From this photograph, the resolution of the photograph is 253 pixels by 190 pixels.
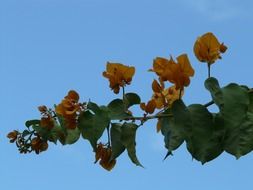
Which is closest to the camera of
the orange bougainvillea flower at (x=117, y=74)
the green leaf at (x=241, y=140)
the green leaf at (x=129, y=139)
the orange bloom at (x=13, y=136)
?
the green leaf at (x=241, y=140)

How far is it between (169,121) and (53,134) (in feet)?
1.06

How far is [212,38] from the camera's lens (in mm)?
1307

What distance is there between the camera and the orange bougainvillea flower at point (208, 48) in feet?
4.22

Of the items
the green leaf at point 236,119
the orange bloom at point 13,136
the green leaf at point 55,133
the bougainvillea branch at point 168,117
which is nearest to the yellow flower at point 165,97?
the bougainvillea branch at point 168,117

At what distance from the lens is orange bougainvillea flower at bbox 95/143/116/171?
130cm

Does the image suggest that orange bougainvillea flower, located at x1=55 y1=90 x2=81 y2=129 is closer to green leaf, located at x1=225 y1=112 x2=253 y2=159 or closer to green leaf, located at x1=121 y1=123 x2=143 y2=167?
green leaf, located at x1=121 y1=123 x2=143 y2=167

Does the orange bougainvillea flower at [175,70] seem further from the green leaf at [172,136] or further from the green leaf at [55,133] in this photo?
the green leaf at [55,133]

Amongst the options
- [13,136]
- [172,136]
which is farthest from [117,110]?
[13,136]

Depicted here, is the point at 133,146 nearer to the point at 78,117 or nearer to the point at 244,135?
the point at 78,117

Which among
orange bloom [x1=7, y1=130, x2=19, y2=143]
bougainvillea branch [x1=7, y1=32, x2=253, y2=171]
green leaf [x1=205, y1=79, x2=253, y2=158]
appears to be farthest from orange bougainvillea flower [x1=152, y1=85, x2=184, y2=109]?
orange bloom [x1=7, y1=130, x2=19, y2=143]

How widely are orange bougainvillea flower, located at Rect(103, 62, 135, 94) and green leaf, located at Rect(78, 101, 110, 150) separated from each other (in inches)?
5.3

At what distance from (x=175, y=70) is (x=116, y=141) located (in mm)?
207

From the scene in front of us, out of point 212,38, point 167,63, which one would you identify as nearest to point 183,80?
point 167,63

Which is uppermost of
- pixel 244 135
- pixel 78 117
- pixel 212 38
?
pixel 212 38
